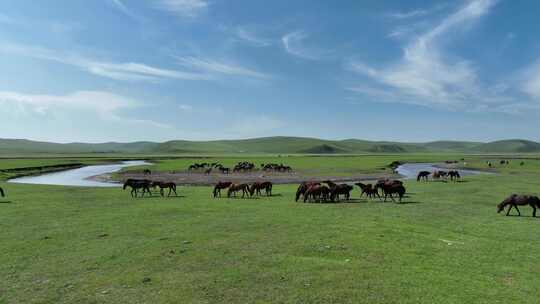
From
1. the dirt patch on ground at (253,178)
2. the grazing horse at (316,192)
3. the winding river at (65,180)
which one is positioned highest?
the grazing horse at (316,192)

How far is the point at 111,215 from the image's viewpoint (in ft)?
63.9

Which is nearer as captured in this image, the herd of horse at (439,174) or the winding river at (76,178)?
the herd of horse at (439,174)

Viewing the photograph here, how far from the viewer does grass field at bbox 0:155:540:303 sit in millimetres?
8828

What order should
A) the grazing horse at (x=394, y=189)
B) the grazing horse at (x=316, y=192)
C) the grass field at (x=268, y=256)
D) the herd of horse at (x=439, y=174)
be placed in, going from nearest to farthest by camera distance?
the grass field at (x=268, y=256) → the grazing horse at (x=394, y=189) → the grazing horse at (x=316, y=192) → the herd of horse at (x=439, y=174)

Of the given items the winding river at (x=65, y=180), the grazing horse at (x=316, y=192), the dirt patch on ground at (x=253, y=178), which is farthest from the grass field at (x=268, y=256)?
the dirt patch on ground at (x=253, y=178)

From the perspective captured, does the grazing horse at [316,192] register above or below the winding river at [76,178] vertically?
above

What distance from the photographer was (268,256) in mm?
11719

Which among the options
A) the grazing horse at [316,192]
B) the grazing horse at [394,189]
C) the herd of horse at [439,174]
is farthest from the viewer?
the herd of horse at [439,174]

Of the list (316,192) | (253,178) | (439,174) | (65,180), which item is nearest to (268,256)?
(316,192)

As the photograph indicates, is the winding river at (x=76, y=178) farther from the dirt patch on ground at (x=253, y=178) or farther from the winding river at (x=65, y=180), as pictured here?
the dirt patch on ground at (x=253, y=178)

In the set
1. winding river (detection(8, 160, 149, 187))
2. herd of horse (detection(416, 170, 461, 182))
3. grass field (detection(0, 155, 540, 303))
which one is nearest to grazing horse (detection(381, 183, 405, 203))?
grass field (detection(0, 155, 540, 303))

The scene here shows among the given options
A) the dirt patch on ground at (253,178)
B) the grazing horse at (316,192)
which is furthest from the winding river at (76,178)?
the grazing horse at (316,192)

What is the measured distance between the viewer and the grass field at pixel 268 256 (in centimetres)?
883

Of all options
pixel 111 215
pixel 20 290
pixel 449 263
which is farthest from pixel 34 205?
pixel 449 263
